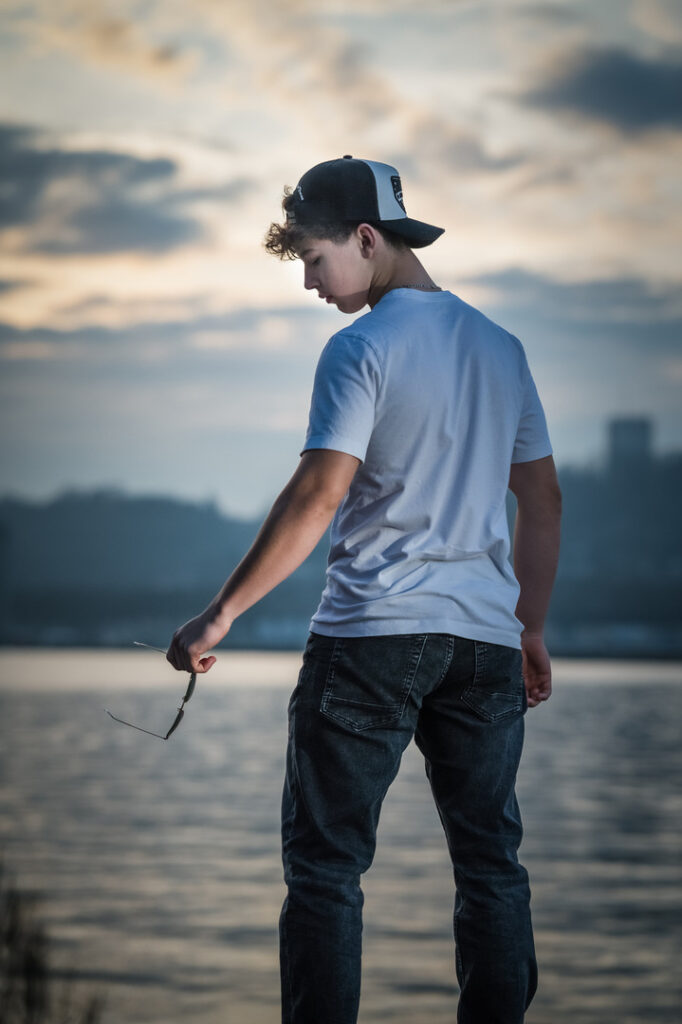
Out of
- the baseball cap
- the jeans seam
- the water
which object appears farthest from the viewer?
the water

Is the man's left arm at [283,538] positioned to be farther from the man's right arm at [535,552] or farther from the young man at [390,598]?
the man's right arm at [535,552]

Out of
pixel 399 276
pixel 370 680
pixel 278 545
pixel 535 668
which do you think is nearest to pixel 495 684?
pixel 370 680

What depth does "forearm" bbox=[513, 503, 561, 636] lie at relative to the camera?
2.92 meters

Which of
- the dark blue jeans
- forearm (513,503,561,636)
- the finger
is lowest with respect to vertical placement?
the dark blue jeans

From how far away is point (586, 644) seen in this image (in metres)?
126

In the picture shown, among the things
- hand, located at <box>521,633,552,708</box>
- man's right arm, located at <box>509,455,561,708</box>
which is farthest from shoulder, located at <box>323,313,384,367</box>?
hand, located at <box>521,633,552,708</box>

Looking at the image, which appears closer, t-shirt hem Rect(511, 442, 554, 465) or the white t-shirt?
the white t-shirt

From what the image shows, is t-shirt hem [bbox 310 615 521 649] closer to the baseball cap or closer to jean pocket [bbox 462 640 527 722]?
jean pocket [bbox 462 640 527 722]

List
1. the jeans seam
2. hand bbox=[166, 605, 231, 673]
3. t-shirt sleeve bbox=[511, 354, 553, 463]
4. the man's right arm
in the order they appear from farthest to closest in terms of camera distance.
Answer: the man's right arm, t-shirt sleeve bbox=[511, 354, 553, 463], the jeans seam, hand bbox=[166, 605, 231, 673]

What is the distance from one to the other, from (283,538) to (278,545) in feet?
0.05

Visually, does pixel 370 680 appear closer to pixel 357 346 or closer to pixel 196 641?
pixel 196 641

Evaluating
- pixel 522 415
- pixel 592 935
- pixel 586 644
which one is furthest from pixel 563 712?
pixel 586 644

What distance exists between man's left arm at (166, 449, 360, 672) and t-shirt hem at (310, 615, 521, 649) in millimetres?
157

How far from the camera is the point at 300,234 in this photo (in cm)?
261
